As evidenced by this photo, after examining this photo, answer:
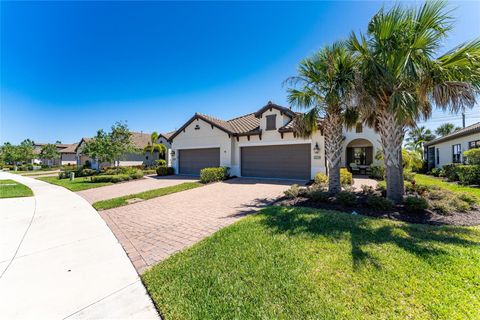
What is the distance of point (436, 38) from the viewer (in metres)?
5.97

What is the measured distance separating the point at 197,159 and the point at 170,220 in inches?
515

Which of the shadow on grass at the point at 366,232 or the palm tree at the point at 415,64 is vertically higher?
the palm tree at the point at 415,64

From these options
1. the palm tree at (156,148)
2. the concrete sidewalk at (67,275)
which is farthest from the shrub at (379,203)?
the palm tree at (156,148)

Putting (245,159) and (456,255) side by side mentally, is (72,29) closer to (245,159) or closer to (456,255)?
(245,159)

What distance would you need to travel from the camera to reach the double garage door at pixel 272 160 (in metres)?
14.0

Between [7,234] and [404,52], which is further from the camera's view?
[404,52]

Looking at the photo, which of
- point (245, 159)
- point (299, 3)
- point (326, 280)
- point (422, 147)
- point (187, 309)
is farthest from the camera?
point (422, 147)

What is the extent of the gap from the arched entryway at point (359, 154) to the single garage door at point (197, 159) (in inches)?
509

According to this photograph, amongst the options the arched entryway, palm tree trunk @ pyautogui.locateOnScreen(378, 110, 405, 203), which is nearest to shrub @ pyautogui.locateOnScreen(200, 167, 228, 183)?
palm tree trunk @ pyautogui.locateOnScreen(378, 110, 405, 203)

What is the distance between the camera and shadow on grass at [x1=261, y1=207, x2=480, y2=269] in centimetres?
367

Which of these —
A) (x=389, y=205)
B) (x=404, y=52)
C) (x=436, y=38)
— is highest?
(x=436, y=38)

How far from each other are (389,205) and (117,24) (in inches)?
595

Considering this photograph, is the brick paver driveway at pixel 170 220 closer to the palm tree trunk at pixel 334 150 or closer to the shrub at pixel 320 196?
the shrub at pixel 320 196

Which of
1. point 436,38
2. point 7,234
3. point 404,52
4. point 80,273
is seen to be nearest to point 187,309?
point 80,273
